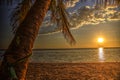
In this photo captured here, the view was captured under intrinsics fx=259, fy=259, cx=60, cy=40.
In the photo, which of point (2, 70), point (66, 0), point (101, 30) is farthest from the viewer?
point (101, 30)

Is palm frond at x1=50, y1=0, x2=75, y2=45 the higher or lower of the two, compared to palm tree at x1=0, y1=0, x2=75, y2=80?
lower

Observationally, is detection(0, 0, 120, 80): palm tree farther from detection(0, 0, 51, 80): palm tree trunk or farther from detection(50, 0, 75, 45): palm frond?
detection(50, 0, 75, 45): palm frond

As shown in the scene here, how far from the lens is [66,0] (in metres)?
3.19

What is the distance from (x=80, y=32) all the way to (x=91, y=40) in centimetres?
48

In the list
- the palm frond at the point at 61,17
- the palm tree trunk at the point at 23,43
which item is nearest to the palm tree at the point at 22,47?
the palm tree trunk at the point at 23,43

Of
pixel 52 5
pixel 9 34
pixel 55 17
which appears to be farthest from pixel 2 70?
pixel 9 34

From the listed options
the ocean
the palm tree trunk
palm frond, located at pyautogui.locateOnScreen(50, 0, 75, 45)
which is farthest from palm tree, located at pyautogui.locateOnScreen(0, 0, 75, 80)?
the ocean

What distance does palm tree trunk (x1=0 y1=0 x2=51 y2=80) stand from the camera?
140cm

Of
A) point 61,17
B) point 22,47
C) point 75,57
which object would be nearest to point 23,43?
point 22,47

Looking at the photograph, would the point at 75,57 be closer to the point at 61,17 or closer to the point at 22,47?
the point at 61,17

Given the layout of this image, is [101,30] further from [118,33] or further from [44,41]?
[44,41]

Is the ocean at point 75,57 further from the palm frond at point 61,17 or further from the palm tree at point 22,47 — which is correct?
the palm tree at point 22,47

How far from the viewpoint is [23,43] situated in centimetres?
149

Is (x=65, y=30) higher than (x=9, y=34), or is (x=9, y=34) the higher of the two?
(x=65, y=30)
